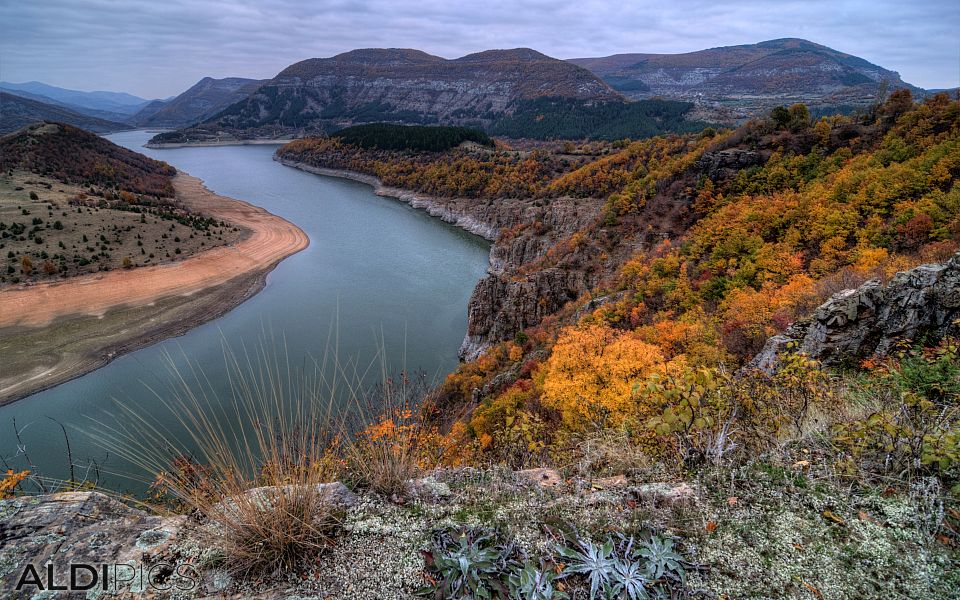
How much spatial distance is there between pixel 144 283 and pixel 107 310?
4719mm

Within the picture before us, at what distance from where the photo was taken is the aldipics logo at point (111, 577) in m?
2.40

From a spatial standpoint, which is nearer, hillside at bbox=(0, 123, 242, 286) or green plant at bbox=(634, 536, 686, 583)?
green plant at bbox=(634, 536, 686, 583)

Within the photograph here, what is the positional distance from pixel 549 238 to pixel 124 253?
132ft

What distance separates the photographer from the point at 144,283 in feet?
116

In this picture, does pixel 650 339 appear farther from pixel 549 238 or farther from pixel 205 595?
pixel 549 238

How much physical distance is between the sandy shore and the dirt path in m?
0.06

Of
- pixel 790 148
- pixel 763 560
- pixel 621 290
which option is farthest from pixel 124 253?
pixel 790 148

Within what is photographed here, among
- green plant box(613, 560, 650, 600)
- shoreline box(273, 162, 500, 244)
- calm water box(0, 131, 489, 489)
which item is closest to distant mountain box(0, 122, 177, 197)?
calm water box(0, 131, 489, 489)

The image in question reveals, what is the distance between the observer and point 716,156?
3019cm

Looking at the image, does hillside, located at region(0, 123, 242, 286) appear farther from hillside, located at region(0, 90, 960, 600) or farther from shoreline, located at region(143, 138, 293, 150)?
shoreline, located at region(143, 138, 293, 150)

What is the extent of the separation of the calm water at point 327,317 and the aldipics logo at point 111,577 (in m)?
1.11

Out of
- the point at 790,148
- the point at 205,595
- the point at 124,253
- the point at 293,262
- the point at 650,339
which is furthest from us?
the point at 293,262

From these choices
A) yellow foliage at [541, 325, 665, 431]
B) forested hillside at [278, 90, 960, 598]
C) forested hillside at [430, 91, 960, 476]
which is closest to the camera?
forested hillside at [278, 90, 960, 598]

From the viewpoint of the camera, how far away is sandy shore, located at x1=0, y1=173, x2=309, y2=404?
1006 inches
